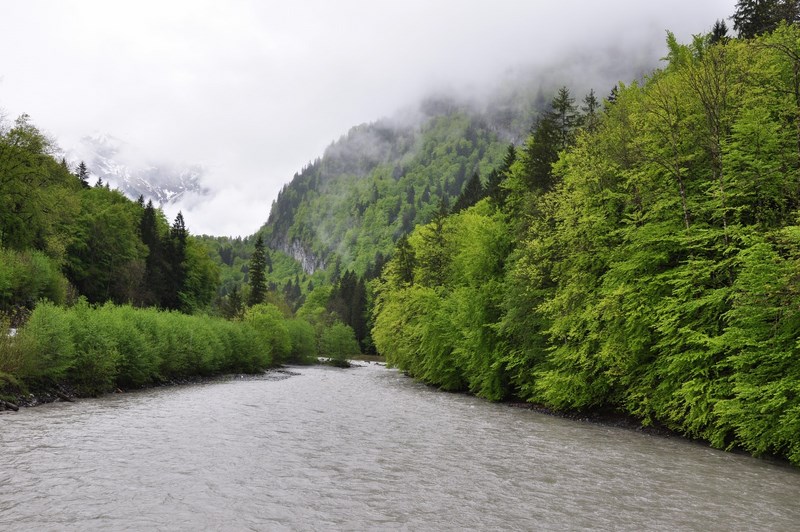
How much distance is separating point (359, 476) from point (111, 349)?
75.1 feet

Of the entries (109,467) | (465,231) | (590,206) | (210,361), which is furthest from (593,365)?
(210,361)

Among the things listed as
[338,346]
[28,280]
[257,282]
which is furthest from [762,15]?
[338,346]

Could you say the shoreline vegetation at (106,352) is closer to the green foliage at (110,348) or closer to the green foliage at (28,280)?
the green foliage at (110,348)

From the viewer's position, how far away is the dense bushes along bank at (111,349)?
82.4ft

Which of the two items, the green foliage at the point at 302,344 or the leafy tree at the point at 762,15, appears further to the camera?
the green foliage at the point at 302,344

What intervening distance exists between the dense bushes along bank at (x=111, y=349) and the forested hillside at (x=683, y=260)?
2285cm

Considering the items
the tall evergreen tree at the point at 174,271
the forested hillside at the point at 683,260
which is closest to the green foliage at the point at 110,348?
the forested hillside at the point at 683,260

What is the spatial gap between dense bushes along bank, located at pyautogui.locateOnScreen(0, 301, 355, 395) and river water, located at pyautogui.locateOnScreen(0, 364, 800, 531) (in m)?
3.26

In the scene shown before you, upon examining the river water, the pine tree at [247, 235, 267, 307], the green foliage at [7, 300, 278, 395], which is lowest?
the river water

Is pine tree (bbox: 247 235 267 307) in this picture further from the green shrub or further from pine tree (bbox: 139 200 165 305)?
the green shrub

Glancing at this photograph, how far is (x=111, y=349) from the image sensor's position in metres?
30.5

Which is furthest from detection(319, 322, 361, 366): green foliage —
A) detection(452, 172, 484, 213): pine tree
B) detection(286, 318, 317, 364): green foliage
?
detection(452, 172, 484, 213): pine tree

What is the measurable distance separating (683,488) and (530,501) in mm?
4698

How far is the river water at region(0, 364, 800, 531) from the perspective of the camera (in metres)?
10.5
